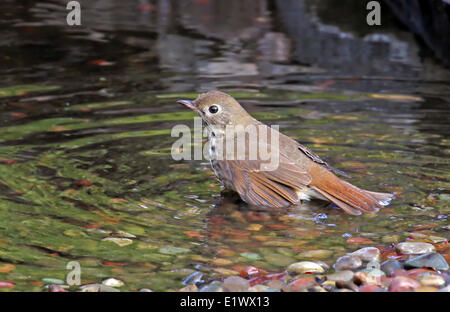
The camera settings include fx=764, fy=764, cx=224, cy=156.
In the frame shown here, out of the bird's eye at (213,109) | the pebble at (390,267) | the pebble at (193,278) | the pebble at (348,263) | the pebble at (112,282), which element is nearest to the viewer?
the pebble at (112,282)

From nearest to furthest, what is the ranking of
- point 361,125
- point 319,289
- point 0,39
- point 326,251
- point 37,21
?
point 319,289
point 326,251
point 361,125
point 0,39
point 37,21

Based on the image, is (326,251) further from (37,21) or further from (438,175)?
(37,21)

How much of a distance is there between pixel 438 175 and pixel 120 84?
15.8ft

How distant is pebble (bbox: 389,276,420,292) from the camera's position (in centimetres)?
502

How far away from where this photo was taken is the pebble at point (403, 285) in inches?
198

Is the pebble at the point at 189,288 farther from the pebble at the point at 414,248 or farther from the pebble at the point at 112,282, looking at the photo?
the pebble at the point at 414,248

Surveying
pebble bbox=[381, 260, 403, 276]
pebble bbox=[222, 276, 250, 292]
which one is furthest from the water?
pebble bbox=[381, 260, 403, 276]

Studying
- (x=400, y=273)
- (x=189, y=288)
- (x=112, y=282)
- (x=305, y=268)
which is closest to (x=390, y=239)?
(x=400, y=273)

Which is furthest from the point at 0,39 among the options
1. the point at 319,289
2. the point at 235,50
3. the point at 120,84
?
the point at 319,289

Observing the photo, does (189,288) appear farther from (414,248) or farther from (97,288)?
(414,248)

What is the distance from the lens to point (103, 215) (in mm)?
6477

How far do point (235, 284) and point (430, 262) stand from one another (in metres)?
1.44

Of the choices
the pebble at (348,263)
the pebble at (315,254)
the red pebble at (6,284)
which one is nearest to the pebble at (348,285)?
the pebble at (348,263)

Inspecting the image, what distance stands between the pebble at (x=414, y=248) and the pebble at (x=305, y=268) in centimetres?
71
